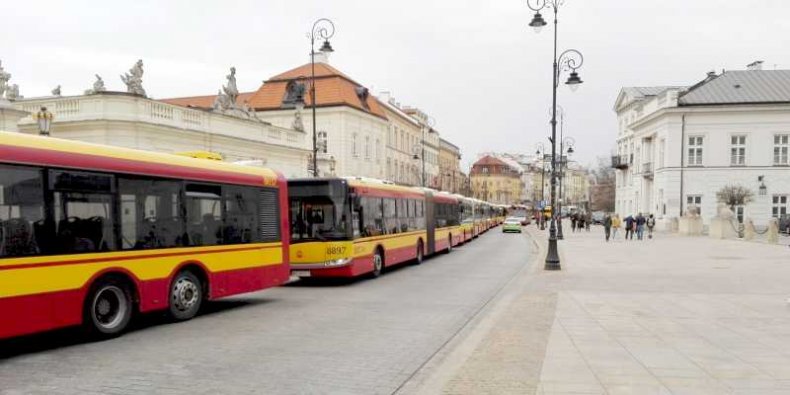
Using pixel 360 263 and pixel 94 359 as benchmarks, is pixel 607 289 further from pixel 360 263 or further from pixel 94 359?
pixel 94 359

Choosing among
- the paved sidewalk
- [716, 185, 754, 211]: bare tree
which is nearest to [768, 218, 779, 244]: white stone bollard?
[716, 185, 754, 211]: bare tree

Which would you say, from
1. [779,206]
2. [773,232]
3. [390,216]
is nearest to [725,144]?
[779,206]

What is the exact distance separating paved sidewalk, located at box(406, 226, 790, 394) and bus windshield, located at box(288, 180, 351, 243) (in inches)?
202

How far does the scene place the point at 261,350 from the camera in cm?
870

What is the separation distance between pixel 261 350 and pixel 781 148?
62.8 metres

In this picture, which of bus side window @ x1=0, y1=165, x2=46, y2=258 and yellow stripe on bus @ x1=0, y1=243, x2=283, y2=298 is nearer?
bus side window @ x1=0, y1=165, x2=46, y2=258

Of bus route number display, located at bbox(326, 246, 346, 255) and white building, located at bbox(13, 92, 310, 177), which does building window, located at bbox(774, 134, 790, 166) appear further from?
bus route number display, located at bbox(326, 246, 346, 255)

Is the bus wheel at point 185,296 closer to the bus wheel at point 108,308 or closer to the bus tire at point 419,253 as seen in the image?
the bus wheel at point 108,308

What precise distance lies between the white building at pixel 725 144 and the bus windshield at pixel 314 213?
163 feet

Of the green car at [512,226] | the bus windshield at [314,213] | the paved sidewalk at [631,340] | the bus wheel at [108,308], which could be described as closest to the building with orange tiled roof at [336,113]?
the green car at [512,226]

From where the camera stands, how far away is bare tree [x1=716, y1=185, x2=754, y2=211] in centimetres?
5341

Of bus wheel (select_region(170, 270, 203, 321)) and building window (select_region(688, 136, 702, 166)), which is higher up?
building window (select_region(688, 136, 702, 166))

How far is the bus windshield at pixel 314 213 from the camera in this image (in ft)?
54.5

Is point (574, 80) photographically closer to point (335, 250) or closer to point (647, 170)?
point (335, 250)
